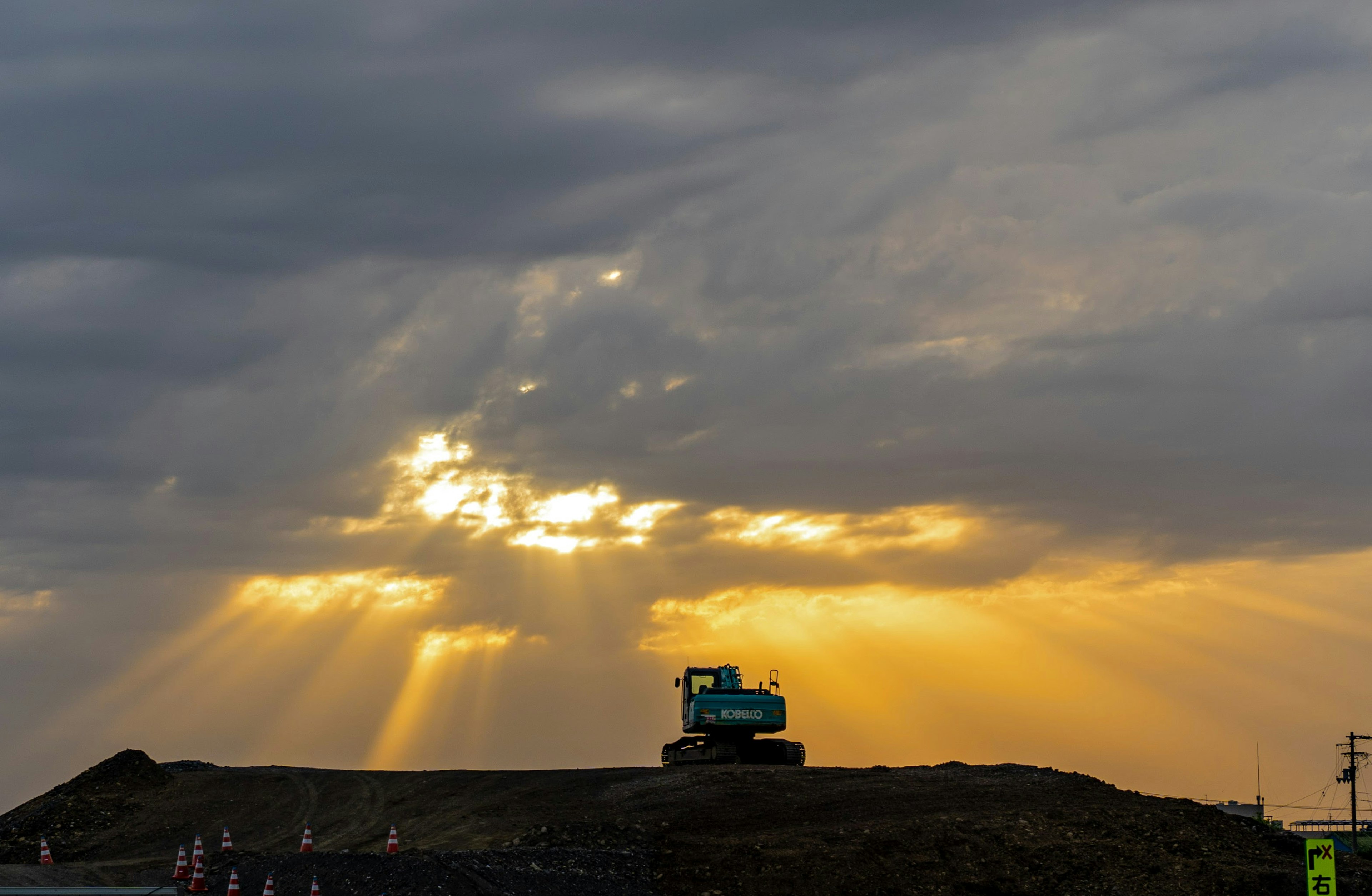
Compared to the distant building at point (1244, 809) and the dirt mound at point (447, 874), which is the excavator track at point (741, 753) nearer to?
the dirt mound at point (447, 874)

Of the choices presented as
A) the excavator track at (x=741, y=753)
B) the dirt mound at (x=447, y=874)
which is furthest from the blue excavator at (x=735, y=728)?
the dirt mound at (x=447, y=874)

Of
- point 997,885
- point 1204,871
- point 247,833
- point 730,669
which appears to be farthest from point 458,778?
point 1204,871

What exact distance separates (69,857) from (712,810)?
20238 mm

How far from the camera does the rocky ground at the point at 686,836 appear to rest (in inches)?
1141

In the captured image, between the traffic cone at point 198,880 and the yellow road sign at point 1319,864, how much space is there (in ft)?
72.1

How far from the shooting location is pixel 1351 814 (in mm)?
83062

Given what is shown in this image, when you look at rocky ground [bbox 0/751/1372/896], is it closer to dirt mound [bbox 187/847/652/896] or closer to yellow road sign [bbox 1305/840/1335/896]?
dirt mound [bbox 187/847/652/896]

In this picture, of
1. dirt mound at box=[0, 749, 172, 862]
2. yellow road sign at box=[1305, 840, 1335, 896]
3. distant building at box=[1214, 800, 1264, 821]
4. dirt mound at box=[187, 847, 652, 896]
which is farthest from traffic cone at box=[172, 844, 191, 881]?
distant building at box=[1214, 800, 1264, 821]

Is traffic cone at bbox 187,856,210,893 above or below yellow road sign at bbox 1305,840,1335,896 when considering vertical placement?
below

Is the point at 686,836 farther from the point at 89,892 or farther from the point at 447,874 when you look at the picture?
the point at 89,892

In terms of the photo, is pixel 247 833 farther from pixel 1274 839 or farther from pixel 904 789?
pixel 1274 839

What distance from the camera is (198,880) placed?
26.9 m

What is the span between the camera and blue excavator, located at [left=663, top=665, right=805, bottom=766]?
4969 cm

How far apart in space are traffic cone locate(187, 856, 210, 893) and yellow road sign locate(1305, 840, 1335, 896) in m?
22.0
